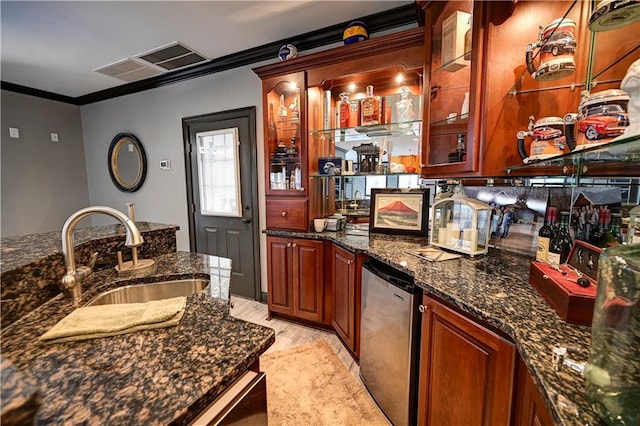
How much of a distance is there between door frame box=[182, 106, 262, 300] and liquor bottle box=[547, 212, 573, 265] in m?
2.54

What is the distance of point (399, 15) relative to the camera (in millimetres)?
2125

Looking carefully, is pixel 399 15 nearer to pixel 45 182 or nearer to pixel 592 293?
pixel 592 293

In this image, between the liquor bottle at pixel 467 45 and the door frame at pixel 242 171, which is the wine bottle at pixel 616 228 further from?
the door frame at pixel 242 171

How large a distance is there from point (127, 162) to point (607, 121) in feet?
16.1

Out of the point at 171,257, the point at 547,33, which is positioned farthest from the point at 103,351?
the point at 547,33

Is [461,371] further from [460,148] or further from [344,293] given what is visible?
[460,148]

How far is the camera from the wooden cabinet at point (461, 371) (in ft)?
3.01

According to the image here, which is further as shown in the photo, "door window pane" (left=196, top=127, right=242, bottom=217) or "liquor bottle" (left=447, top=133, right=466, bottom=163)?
"door window pane" (left=196, top=127, right=242, bottom=217)

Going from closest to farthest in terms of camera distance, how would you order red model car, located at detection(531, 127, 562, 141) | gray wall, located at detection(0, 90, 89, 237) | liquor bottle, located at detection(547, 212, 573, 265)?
red model car, located at detection(531, 127, 562, 141), liquor bottle, located at detection(547, 212, 573, 265), gray wall, located at detection(0, 90, 89, 237)

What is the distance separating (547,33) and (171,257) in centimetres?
221

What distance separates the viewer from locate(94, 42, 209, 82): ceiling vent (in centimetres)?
271

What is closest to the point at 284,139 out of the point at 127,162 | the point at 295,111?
the point at 295,111

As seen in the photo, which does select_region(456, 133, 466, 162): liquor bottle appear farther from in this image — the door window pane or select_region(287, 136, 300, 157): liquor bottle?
the door window pane

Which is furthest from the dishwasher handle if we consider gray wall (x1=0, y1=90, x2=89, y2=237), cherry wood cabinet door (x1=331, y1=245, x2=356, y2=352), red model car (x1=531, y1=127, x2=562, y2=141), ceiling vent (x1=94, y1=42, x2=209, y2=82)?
gray wall (x1=0, y1=90, x2=89, y2=237)
